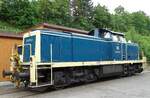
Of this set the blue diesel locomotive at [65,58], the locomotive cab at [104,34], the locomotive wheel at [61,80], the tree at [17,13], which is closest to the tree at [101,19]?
the tree at [17,13]

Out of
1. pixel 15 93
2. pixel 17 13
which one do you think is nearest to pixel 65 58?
pixel 15 93

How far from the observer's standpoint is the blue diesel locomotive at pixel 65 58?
13.3 metres

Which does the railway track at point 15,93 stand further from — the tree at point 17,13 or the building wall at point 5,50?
the tree at point 17,13

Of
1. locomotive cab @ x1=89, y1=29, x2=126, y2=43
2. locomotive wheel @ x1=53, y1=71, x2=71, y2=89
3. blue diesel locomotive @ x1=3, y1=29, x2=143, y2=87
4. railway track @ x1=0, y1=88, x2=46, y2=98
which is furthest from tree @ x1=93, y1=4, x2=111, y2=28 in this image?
railway track @ x1=0, y1=88, x2=46, y2=98

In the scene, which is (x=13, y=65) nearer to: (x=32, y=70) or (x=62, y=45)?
(x=32, y=70)

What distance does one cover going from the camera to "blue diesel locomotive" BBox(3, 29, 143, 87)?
43.5 ft

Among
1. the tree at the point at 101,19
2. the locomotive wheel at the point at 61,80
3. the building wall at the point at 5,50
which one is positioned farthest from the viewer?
the tree at the point at 101,19

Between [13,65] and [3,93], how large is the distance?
1594mm

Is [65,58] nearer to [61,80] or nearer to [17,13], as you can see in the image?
[61,80]

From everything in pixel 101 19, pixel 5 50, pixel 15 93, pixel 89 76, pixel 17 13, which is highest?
pixel 101 19

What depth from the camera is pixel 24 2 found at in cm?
4884

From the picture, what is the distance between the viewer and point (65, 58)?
14781mm

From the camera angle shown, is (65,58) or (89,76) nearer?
(65,58)

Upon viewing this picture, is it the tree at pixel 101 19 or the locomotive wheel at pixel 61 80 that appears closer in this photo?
the locomotive wheel at pixel 61 80
